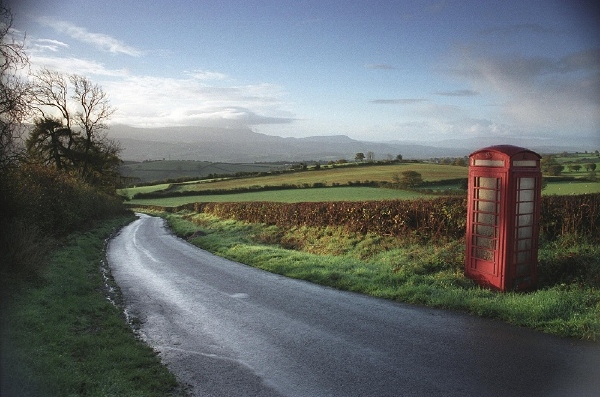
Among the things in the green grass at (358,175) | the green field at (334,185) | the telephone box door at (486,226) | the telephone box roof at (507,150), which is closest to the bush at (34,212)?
the telephone box door at (486,226)

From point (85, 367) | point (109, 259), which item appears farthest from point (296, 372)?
point (109, 259)

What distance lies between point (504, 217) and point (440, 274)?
2.35m

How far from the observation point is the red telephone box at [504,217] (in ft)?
29.6

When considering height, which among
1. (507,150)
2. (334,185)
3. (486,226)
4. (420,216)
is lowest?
(334,185)

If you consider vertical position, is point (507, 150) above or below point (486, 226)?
above

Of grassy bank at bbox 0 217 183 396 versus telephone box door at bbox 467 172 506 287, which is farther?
telephone box door at bbox 467 172 506 287

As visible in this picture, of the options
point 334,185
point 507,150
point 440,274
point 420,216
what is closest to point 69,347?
point 440,274

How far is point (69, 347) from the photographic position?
647cm

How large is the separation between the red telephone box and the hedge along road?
1.97 meters

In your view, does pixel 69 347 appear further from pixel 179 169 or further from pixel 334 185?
pixel 179 169

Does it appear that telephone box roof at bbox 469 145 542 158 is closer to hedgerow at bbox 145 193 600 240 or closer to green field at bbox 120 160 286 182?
hedgerow at bbox 145 193 600 240

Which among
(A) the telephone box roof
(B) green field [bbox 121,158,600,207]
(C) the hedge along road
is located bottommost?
(C) the hedge along road

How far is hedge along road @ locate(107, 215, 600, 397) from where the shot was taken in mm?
5312

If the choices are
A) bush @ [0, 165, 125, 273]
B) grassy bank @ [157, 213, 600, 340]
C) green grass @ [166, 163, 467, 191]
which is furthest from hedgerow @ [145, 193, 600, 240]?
green grass @ [166, 163, 467, 191]
